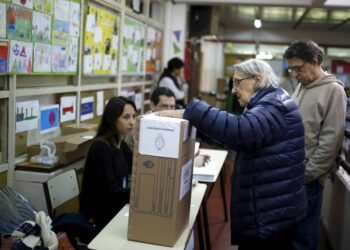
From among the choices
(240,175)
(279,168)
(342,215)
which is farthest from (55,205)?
(342,215)

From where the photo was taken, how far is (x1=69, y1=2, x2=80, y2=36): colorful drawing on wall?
3.15m

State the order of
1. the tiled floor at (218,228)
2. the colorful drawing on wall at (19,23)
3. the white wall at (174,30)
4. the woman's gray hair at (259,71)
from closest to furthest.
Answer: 1. the woman's gray hair at (259,71)
2. the colorful drawing on wall at (19,23)
3. the tiled floor at (218,228)
4. the white wall at (174,30)

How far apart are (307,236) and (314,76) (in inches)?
35.5

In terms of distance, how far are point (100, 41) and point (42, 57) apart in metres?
1.09

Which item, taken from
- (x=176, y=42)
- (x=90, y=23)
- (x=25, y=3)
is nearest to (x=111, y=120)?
(x=25, y=3)

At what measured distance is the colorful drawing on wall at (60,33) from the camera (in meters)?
2.92

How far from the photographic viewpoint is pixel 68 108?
332 cm

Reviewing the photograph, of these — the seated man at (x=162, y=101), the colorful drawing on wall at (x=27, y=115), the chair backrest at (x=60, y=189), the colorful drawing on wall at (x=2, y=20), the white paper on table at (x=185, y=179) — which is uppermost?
the colorful drawing on wall at (x=2, y=20)

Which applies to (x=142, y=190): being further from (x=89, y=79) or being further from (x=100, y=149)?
(x=89, y=79)

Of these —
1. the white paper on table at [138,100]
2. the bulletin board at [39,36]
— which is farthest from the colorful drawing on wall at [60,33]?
the white paper on table at [138,100]

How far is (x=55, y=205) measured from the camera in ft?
7.88

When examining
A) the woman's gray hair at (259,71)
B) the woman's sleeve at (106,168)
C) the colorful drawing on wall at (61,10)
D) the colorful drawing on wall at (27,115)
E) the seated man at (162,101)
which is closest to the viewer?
the woman's gray hair at (259,71)

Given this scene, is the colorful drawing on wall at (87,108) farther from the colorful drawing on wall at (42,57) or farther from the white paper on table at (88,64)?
the colorful drawing on wall at (42,57)

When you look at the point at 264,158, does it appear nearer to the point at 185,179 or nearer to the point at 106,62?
the point at 185,179
